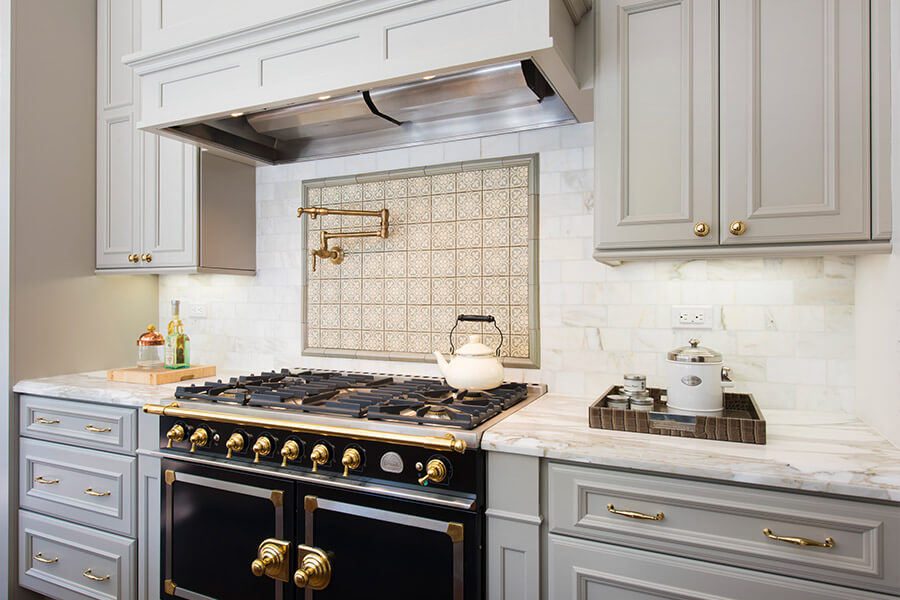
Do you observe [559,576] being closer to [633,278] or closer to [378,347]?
[633,278]

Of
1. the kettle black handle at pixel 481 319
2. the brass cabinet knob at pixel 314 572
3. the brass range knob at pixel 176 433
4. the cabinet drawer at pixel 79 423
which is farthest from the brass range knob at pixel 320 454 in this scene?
the cabinet drawer at pixel 79 423

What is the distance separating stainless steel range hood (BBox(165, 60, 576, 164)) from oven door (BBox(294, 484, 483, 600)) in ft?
4.47

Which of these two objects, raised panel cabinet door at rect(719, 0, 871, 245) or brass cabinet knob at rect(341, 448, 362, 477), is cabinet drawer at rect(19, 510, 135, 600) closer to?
brass cabinet knob at rect(341, 448, 362, 477)

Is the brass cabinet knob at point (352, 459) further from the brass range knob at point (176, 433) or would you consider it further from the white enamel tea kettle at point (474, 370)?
the brass range knob at point (176, 433)

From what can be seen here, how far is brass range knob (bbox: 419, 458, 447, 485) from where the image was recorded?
1512mm

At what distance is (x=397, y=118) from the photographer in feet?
7.31

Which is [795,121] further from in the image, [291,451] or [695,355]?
[291,451]

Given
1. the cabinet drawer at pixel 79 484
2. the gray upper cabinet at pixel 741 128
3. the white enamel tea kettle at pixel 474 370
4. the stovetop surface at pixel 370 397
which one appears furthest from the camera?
the cabinet drawer at pixel 79 484

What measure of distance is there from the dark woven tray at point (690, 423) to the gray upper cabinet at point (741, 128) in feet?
1.51

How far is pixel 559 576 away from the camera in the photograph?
1.44 metres

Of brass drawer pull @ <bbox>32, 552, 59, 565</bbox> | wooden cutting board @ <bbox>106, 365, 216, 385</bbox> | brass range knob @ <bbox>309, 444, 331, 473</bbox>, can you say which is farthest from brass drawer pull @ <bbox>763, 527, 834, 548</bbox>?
brass drawer pull @ <bbox>32, 552, 59, 565</bbox>

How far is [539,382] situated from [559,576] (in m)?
0.84

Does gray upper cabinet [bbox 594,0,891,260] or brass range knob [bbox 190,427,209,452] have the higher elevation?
gray upper cabinet [bbox 594,0,891,260]

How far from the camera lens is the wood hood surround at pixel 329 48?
1626 mm
